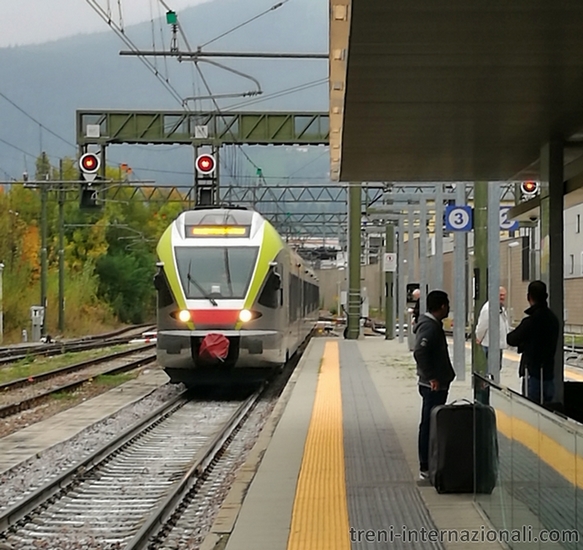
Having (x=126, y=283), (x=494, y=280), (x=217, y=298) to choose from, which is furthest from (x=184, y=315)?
(x=126, y=283)

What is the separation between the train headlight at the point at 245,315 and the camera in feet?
59.5

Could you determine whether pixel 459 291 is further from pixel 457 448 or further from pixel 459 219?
pixel 457 448

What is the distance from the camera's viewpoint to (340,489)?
29.2 feet

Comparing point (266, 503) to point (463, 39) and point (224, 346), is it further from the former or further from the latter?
point (224, 346)

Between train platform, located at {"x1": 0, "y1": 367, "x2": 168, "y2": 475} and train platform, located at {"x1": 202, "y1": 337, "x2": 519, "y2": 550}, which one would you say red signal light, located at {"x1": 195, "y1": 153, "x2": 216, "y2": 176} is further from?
train platform, located at {"x1": 202, "y1": 337, "x2": 519, "y2": 550}

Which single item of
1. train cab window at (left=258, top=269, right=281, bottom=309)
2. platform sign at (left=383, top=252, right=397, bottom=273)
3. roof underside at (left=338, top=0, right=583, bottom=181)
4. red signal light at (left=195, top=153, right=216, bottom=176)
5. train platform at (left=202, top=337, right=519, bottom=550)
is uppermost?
red signal light at (left=195, top=153, right=216, bottom=176)

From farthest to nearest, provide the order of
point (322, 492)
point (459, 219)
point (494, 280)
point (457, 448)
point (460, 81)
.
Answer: point (459, 219) → point (494, 280) → point (322, 492) → point (457, 448) → point (460, 81)

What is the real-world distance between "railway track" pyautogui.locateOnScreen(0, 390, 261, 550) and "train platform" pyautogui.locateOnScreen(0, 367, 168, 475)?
3.47 feet

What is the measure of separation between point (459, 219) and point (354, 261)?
19905 millimetres

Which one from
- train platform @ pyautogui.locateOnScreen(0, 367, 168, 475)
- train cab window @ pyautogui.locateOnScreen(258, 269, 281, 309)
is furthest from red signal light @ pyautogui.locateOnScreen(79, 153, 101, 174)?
train cab window @ pyautogui.locateOnScreen(258, 269, 281, 309)

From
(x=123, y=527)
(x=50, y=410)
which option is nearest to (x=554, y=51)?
(x=123, y=527)

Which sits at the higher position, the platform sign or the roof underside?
the roof underside

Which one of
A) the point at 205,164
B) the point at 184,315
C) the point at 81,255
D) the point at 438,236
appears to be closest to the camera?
the point at 184,315

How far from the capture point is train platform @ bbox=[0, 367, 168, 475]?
43.0 feet
